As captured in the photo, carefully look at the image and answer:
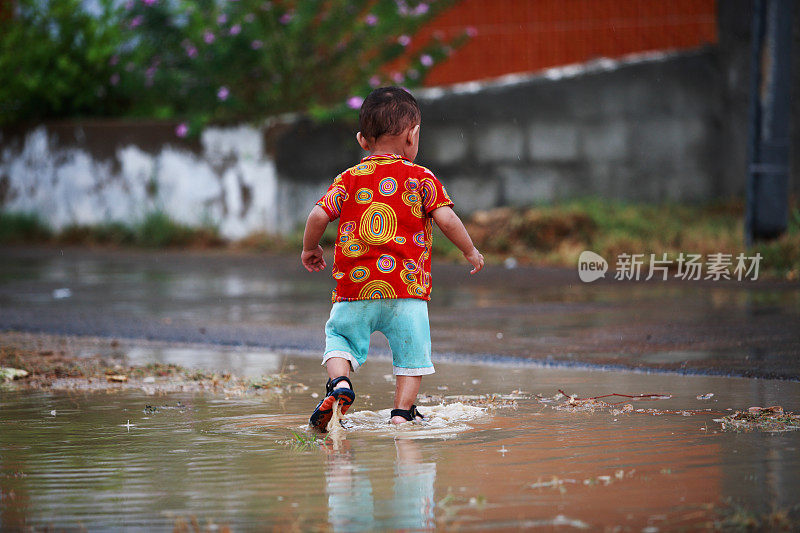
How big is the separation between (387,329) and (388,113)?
898 mm

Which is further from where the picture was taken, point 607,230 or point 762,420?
point 607,230

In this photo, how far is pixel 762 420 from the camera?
4.83 meters

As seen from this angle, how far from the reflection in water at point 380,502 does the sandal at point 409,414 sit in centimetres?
55

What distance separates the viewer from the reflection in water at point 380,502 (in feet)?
11.2

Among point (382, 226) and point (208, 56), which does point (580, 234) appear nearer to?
point (208, 56)

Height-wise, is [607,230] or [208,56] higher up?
[208,56]

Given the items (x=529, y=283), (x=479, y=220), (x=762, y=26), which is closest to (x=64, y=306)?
(x=529, y=283)

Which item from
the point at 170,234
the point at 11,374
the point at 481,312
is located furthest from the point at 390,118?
the point at 170,234

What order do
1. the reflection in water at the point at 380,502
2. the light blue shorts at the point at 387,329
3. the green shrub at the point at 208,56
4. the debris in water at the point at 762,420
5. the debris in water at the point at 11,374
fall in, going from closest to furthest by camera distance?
the reflection in water at the point at 380,502
the debris in water at the point at 762,420
the light blue shorts at the point at 387,329
the debris in water at the point at 11,374
the green shrub at the point at 208,56

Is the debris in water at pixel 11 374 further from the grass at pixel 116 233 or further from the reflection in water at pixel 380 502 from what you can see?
the grass at pixel 116 233

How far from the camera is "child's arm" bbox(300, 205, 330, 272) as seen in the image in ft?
16.8

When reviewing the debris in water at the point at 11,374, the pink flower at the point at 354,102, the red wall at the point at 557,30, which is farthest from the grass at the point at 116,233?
the debris in water at the point at 11,374

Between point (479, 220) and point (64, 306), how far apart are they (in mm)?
5527

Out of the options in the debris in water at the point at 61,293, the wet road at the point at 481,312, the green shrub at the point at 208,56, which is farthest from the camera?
the green shrub at the point at 208,56
